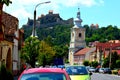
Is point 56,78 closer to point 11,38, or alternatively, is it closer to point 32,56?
point 32,56

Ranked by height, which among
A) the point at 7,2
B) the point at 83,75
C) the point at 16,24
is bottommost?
the point at 83,75

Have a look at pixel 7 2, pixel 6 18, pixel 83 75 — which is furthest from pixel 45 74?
pixel 6 18

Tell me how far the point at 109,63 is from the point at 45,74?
112026 millimetres

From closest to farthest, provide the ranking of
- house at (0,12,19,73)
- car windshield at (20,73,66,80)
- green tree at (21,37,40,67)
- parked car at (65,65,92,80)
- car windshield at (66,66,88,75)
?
car windshield at (20,73,66,80)
parked car at (65,65,92,80)
car windshield at (66,66,88,75)
house at (0,12,19,73)
green tree at (21,37,40,67)

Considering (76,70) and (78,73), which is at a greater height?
(76,70)

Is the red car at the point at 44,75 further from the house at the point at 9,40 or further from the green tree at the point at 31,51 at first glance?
the green tree at the point at 31,51

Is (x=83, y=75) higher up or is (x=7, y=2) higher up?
(x=7, y=2)

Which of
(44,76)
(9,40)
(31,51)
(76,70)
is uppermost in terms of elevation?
(9,40)

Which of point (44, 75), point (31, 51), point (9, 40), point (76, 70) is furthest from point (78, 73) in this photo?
point (9, 40)

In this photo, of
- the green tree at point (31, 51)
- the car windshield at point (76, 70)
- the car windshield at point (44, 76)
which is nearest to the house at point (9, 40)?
the green tree at point (31, 51)

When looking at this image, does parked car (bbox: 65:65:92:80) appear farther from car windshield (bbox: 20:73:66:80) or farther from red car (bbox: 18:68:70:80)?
car windshield (bbox: 20:73:66:80)

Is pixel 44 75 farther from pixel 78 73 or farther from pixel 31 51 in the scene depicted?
pixel 31 51

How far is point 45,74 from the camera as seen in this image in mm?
14805

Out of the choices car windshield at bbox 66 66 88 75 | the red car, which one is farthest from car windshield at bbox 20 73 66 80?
car windshield at bbox 66 66 88 75
